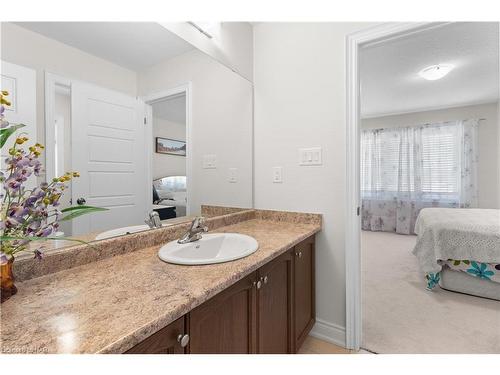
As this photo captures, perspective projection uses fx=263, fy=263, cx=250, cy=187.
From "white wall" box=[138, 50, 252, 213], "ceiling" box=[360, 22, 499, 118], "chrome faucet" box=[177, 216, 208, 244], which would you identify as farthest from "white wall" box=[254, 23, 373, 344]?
"chrome faucet" box=[177, 216, 208, 244]

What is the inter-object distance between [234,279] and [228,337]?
0.75ft

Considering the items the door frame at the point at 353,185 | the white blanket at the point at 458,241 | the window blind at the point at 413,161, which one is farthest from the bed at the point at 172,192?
the window blind at the point at 413,161

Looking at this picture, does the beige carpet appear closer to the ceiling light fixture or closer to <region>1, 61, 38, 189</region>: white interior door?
<region>1, 61, 38, 189</region>: white interior door

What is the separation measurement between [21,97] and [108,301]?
71 centimetres

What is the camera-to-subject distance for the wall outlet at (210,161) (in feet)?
5.69

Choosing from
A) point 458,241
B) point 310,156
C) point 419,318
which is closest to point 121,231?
point 310,156

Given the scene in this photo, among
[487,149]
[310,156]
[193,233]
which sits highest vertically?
[487,149]

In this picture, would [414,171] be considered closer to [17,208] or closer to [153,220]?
[153,220]

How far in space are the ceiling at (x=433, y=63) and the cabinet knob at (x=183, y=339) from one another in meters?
1.78

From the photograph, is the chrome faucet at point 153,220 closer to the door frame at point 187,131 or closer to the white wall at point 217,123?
the door frame at point 187,131

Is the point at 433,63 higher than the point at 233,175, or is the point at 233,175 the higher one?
the point at 433,63

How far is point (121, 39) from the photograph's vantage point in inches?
45.6
